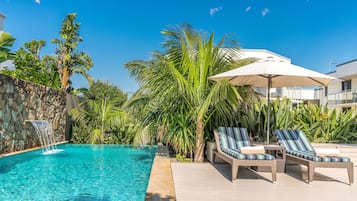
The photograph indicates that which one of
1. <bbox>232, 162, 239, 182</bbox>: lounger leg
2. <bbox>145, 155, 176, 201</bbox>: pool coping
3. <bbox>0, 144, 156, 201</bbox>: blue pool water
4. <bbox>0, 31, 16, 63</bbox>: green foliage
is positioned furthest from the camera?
<bbox>0, 31, 16, 63</bbox>: green foliage

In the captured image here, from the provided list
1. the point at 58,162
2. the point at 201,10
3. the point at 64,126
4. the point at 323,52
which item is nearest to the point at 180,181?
the point at 58,162

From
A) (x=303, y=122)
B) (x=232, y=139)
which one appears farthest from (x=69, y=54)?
(x=232, y=139)

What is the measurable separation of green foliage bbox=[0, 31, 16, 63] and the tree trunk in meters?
7.47

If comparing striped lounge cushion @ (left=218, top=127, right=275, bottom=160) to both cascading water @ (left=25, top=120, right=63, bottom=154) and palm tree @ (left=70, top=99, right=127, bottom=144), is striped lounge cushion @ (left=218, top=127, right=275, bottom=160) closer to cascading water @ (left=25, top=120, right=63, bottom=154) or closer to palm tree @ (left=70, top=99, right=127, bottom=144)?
cascading water @ (left=25, top=120, right=63, bottom=154)

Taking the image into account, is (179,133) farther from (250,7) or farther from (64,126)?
(250,7)

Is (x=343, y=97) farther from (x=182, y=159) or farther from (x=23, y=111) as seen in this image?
(x=23, y=111)

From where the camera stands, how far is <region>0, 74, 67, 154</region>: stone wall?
35.8 feet

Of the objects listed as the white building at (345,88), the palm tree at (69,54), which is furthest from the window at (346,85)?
the palm tree at (69,54)

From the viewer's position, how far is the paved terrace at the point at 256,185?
14.6 feet

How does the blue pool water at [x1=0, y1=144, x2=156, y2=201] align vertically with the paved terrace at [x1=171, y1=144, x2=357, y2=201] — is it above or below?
below

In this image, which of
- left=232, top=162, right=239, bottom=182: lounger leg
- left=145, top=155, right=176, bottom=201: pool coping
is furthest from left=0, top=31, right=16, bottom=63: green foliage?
left=232, top=162, right=239, bottom=182: lounger leg

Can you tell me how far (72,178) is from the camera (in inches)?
289

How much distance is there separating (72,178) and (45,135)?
25.0 ft

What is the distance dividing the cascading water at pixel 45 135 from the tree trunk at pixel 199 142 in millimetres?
8127
